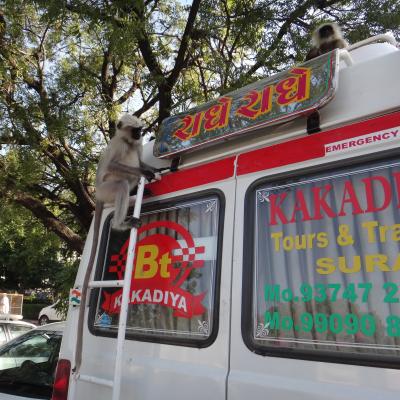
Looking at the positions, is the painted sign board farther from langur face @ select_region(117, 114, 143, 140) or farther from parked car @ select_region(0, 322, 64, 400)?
parked car @ select_region(0, 322, 64, 400)

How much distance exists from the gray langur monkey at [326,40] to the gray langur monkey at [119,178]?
6.71 ft

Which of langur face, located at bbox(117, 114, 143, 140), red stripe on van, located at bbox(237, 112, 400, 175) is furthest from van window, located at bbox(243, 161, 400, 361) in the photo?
langur face, located at bbox(117, 114, 143, 140)

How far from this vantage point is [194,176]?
2.60 meters

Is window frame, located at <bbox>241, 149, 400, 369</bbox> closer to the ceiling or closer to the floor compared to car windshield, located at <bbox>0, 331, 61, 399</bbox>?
closer to the ceiling

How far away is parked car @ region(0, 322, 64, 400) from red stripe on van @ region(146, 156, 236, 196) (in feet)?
8.36

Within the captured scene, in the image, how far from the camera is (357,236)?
188cm

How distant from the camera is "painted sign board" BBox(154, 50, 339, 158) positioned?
7.05 ft

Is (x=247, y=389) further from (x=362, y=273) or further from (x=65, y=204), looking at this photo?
(x=65, y=204)

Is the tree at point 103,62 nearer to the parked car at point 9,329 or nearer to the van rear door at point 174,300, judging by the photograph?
the parked car at point 9,329

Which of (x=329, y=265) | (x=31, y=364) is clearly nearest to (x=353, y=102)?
(x=329, y=265)

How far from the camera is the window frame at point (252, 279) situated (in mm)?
1677

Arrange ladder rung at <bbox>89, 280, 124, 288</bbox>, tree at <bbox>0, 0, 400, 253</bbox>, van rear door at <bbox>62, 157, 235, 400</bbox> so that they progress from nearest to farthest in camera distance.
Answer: van rear door at <bbox>62, 157, 235, 400</bbox> < ladder rung at <bbox>89, 280, 124, 288</bbox> < tree at <bbox>0, 0, 400, 253</bbox>

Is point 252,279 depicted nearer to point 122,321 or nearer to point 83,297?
point 122,321

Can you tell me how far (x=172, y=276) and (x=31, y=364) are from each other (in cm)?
303
